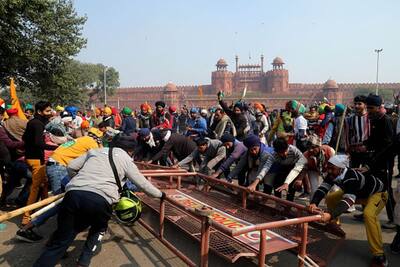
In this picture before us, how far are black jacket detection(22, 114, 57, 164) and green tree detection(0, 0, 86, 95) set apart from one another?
38.9 feet

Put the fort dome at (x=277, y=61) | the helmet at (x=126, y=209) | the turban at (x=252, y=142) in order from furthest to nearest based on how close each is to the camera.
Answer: the fort dome at (x=277, y=61), the turban at (x=252, y=142), the helmet at (x=126, y=209)

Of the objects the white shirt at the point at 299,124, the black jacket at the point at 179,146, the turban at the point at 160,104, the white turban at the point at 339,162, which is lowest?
the black jacket at the point at 179,146

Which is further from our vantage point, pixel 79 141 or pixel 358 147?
pixel 358 147

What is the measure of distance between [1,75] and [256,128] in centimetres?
1644

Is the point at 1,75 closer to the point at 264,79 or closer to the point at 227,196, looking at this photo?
the point at 227,196

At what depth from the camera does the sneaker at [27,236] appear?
14.7 ft

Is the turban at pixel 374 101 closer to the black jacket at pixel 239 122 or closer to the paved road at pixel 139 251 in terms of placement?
the paved road at pixel 139 251

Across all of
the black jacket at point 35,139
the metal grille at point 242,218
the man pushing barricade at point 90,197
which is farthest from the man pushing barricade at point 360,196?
the black jacket at point 35,139

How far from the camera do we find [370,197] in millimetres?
3834

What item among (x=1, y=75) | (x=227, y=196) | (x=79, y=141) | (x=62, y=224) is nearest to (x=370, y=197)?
(x=227, y=196)

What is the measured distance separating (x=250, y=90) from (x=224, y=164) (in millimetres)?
80261

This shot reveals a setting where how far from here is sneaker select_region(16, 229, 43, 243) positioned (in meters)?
4.47

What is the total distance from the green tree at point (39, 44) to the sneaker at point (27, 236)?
13.2 metres

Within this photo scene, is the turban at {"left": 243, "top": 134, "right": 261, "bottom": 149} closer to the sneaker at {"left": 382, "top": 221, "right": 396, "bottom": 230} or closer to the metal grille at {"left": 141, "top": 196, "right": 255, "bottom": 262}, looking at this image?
the metal grille at {"left": 141, "top": 196, "right": 255, "bottom": 262}
